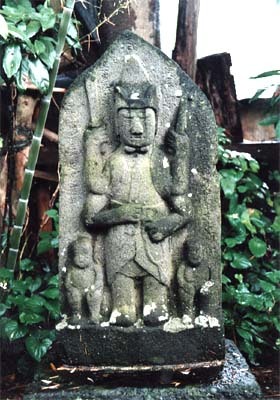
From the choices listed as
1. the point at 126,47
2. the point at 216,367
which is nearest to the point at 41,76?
the point at 126,47

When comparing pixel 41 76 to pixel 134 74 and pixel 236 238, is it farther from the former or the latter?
pixel 236 238

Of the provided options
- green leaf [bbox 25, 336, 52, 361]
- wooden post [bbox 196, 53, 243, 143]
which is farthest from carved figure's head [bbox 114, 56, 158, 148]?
wooden post [bbox 196, 53, 243, 143]

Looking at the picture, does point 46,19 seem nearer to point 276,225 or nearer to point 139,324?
point 139,324

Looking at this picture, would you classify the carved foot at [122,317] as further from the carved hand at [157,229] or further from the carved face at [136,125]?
the carved face at [136,125]

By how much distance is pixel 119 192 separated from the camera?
2.59 metres

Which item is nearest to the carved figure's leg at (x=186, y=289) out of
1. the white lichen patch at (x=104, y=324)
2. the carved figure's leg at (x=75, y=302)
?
the white lichen patch at (x=104, y=324)

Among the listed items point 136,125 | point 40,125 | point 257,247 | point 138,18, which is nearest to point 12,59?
point 40,125

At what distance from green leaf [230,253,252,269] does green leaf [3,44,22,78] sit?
77.7 inches

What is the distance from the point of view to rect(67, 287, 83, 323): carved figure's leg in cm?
255

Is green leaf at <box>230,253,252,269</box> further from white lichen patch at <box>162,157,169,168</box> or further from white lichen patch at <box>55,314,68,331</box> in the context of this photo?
white lichen patch at <box>55,314,68,331</box>

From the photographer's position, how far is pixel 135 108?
2553 millimetres

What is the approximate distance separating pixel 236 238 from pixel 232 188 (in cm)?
38

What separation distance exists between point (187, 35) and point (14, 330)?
8.67 feet

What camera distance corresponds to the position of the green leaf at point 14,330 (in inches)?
124
